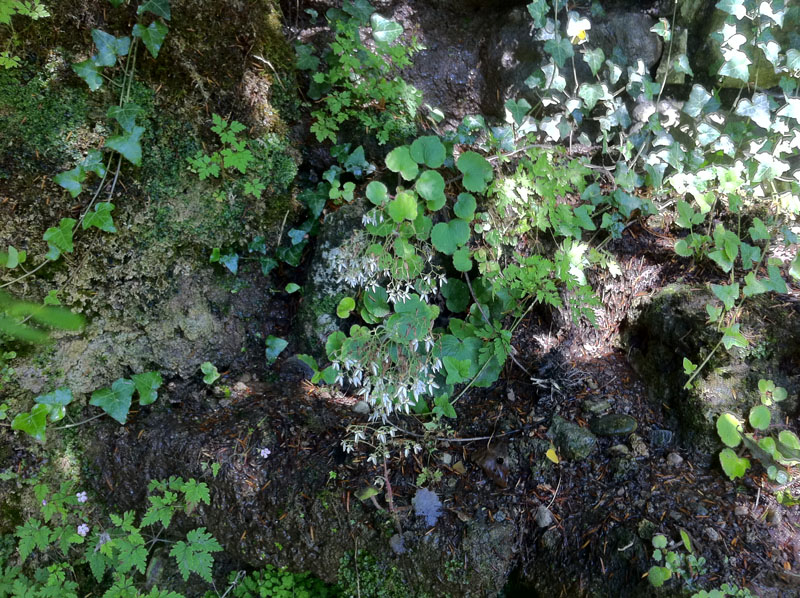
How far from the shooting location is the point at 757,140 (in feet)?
10.3

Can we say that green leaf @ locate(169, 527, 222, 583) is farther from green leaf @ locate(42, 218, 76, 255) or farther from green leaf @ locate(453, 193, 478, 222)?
green leaf @ locate(453, 193, 478, 222)

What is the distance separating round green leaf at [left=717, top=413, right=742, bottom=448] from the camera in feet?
7.91

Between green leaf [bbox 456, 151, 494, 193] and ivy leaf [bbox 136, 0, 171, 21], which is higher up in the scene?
ivy leaf [bbox 136, 0, 171, 21]

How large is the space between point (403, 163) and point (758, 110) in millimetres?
2291

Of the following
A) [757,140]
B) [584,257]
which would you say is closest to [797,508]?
[584,257]

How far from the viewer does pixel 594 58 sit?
10.6 feet

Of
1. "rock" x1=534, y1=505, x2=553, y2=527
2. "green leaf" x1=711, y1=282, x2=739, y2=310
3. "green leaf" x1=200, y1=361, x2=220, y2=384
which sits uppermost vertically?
"green leaf" x1=711, y1=282, x2=739, y2=310

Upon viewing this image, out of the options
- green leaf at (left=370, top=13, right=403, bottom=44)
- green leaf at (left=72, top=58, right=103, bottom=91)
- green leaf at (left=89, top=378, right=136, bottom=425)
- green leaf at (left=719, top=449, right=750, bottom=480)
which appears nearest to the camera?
green leaf at (left=719, top=449, right=750, bottom=480)

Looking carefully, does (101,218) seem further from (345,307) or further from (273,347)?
(345,307)

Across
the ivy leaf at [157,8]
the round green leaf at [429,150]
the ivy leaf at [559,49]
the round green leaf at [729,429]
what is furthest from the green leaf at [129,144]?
→ the round green leaf at [729,429]

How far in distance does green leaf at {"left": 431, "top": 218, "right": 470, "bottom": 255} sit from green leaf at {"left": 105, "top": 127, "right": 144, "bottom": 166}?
5.28 feet

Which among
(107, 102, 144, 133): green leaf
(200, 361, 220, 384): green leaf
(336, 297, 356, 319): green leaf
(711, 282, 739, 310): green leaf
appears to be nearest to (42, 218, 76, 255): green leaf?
(107, 102, 144, 133): green leaf

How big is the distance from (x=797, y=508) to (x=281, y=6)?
3932 mm

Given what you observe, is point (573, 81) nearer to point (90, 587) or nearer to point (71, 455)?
point (71, 455)
